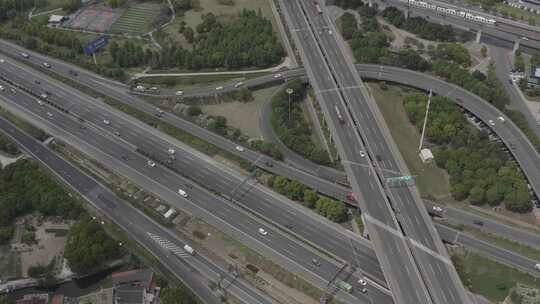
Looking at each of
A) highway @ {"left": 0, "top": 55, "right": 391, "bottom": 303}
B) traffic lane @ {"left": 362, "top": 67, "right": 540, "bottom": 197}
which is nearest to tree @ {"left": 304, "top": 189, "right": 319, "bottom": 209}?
highway @ {"left": 0, "top": 55, "right": 391, "bottom": 303}

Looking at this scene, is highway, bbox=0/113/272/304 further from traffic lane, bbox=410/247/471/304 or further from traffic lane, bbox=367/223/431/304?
traffic lane, bbox=410/247/471/304

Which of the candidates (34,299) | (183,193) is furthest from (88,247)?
(183,193)

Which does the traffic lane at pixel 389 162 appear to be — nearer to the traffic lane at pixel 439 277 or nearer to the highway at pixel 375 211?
the traffic lane at pixel 439 277

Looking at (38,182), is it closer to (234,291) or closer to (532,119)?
(234,291)

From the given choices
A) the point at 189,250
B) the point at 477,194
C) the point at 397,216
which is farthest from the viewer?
the point at 477,194

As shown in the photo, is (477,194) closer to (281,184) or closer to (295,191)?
(295,191)

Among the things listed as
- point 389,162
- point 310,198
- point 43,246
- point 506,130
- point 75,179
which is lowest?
point 43,246
